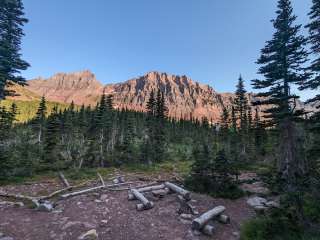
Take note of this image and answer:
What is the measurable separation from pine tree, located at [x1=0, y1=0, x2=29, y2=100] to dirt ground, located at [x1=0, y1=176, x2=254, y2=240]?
9.98 metres

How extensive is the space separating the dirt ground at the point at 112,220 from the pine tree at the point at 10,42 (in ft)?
32.7

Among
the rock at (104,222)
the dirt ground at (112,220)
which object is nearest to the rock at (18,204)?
the dirt ground at (112,220)

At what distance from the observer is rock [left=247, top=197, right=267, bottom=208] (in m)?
11.4

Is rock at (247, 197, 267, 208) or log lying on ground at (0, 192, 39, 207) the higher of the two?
rock at (247, 197, 267, 208)

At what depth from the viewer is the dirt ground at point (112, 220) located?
7.78 meters

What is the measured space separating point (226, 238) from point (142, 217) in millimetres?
3656

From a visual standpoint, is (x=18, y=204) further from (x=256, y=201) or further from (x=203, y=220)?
(x=256, y=201)

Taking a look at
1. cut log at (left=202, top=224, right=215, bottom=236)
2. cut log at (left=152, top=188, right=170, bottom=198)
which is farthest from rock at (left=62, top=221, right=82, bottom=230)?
cut log at (left=202, top=224, right=215, bottom=236)

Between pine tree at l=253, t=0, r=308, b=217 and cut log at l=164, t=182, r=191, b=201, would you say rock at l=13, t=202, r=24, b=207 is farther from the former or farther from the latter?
pine tree at l=253, t=0, r=308, b=217

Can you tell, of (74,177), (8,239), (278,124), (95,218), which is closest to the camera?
(8,239)

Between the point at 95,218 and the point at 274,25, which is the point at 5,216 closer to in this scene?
the point at 95,218

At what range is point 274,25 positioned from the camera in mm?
14844

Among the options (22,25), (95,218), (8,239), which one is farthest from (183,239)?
(22,25)

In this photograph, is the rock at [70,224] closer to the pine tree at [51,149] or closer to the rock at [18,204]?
the rock at [18,204]
